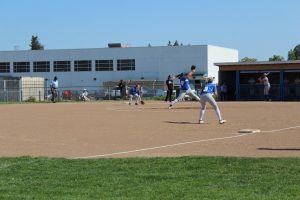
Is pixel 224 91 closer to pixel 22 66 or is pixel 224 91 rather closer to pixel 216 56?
pixel 216 56

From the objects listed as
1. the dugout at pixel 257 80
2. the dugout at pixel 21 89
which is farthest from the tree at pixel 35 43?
the dugout at pixel 257 80

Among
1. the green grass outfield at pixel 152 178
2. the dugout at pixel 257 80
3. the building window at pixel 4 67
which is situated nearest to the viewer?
the green grass outfield at pixel 152 178

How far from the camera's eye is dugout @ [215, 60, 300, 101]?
45.2 metres

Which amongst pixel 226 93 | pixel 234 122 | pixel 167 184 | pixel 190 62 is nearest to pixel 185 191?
pixel 167 184

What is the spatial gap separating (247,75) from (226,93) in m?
2.45

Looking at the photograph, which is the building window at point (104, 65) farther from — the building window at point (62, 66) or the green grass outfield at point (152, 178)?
the green grass outfield at point (152, 178)

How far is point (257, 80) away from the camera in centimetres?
4862

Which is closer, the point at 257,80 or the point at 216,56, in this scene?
the point at 257,80

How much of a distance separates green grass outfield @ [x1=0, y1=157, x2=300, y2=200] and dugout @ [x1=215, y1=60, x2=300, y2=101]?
34.8 meters

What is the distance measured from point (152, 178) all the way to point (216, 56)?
7732 centimetres

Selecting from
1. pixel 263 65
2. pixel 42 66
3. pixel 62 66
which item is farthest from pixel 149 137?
pixel 42 66

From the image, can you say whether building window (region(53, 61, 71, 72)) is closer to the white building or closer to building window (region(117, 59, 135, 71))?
the white building

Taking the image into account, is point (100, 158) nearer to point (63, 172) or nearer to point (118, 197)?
point (63, 172)

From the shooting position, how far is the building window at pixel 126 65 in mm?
87562
